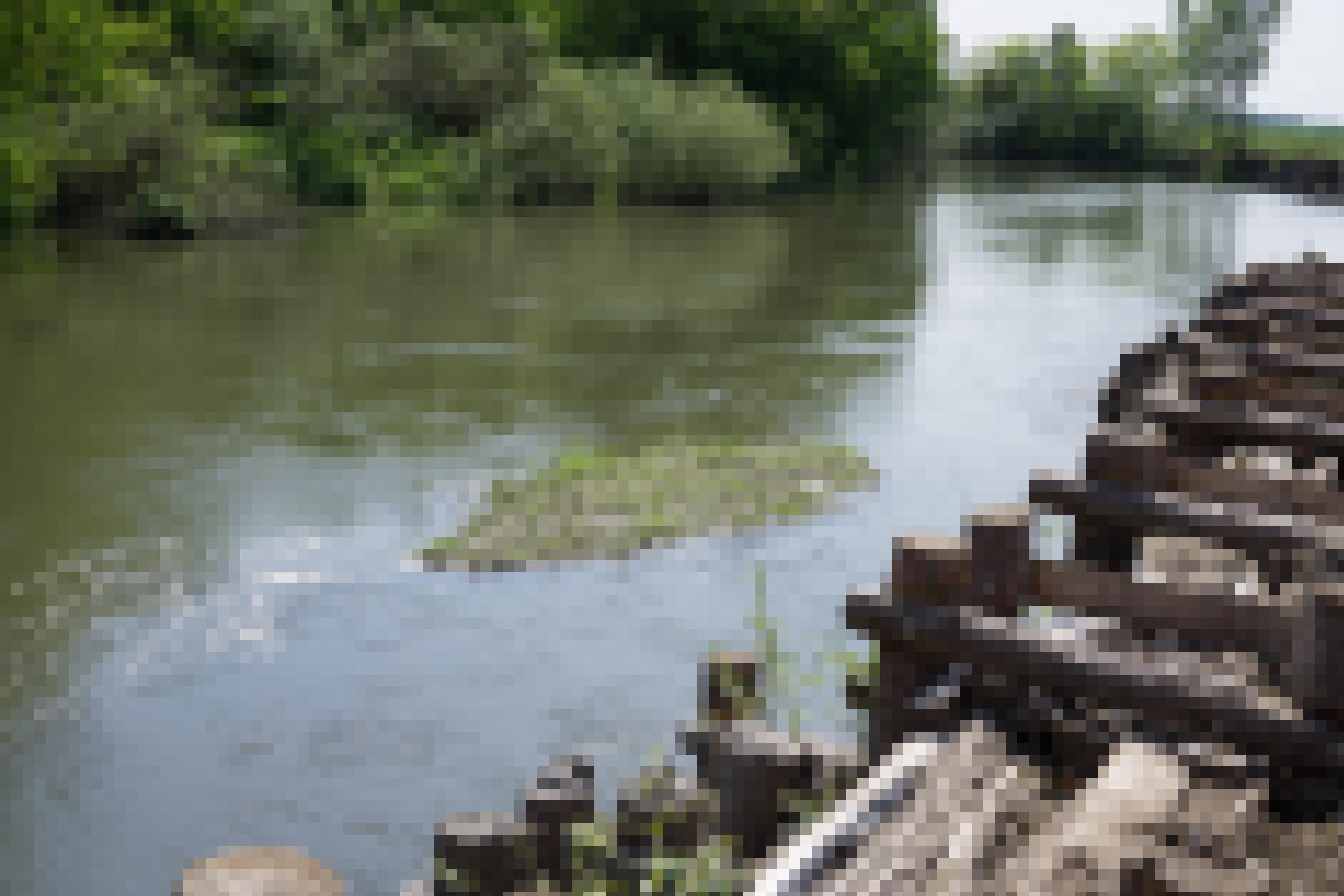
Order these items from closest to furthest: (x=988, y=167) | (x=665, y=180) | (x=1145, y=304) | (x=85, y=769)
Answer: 1. (x=85, y=769)
2. (x=1145, y=304)
3. (x=665, y=180)
4. (x=988, y=167)

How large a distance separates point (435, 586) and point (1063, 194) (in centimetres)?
5726

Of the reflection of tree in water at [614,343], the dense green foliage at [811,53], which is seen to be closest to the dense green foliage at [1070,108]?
the dense green foliage at [811,53]

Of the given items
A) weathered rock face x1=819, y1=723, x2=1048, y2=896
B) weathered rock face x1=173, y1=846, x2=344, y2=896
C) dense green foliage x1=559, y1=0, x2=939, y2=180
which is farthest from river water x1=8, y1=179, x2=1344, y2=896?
dense green foliage x1=559, y1=0, x2=939, y2=180

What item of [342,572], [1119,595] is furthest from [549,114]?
[1119,595]

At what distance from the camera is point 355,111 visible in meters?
43.0

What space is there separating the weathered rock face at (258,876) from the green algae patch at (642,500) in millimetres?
5069

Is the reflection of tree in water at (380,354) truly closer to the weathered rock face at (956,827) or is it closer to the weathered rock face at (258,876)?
the weathered rock face at (258,876)

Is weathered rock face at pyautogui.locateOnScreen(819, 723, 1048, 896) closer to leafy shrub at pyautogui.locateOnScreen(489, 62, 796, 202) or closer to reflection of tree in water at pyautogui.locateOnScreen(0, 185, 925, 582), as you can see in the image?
reflection of tree in water at pyautogui.locateOnScreen(0, 185, 925, 582)

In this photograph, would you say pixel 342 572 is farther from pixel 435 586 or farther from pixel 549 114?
pixel 549 114

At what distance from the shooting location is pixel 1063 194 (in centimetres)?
6300

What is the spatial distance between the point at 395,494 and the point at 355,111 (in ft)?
109

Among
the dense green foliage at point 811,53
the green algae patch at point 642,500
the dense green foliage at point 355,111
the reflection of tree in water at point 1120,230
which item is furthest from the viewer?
the dense green foliage at point 811,53

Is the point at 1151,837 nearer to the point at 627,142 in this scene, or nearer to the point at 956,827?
the point at 956,827

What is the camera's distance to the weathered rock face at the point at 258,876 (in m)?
4.70
